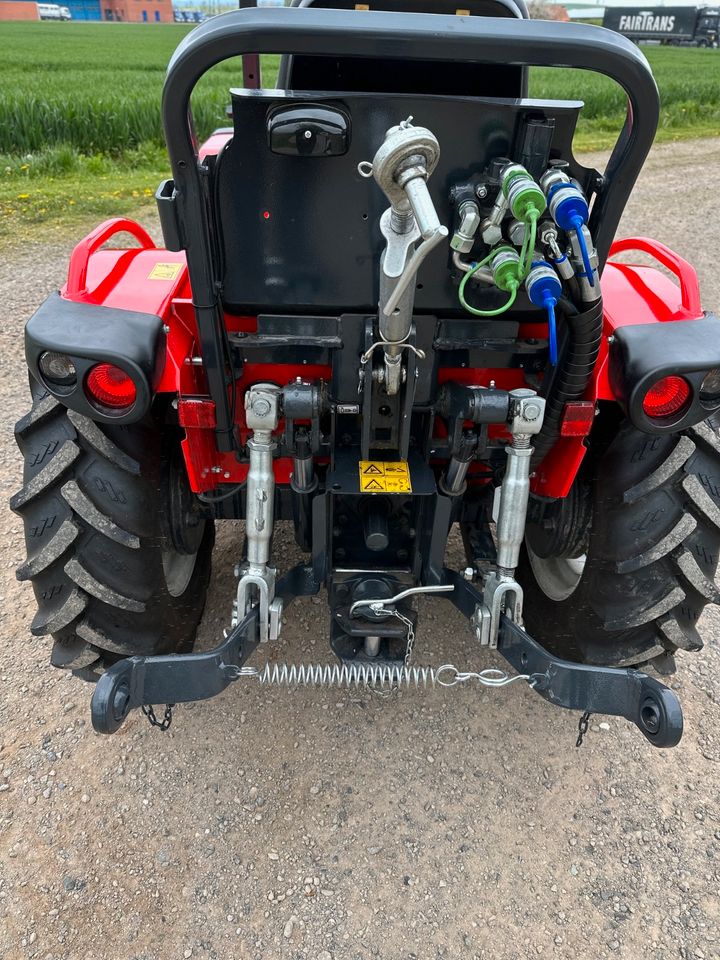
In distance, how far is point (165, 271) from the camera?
8.02 feet

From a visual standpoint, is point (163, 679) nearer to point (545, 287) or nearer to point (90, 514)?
point (90, 514)

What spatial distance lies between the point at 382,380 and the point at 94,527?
3.10ft

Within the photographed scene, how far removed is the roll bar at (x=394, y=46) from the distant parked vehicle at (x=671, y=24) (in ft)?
183

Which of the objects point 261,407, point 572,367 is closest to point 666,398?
point 572,367

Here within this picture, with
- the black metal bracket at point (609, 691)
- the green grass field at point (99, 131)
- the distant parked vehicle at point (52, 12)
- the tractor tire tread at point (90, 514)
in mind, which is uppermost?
the tractor tire tread at point (90, 514)

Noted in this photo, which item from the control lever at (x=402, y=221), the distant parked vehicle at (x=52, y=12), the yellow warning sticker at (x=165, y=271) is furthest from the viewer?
the distant parked vehicle at (x=52, y=12)

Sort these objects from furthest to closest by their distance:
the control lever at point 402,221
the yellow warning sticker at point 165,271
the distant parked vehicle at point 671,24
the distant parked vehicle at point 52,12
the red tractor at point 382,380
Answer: the distant parked vehicle at point 52,12 < the distant parked vehicle at point 671,24 < the yellow warning sticker at point 165,271 < the red tractor at point 382,380 < the control lever at point 402,221

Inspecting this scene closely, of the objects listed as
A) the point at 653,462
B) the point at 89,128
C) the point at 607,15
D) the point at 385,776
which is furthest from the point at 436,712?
the point at 607,15

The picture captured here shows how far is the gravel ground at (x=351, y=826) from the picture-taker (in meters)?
2.02

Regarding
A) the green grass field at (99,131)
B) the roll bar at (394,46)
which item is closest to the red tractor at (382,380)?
the roll bar at (394,46)

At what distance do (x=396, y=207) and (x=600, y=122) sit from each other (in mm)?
15408

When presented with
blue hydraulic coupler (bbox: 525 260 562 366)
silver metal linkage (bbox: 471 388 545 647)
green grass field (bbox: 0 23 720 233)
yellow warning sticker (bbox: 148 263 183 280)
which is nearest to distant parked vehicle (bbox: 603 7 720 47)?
green grass field (bbox: 0 23 720 233)

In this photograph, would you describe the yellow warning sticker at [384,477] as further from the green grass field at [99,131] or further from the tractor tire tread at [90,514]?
the green grass field at [99,131]

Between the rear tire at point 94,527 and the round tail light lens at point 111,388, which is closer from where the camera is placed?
the round tail light lens at point 111,388
